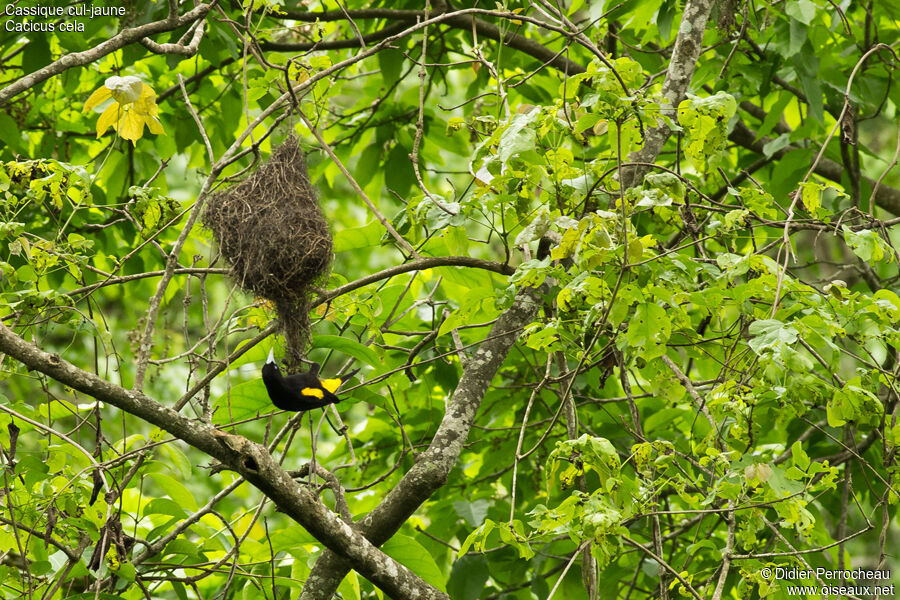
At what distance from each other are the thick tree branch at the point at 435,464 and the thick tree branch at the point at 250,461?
101 millimetres

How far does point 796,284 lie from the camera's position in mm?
2740

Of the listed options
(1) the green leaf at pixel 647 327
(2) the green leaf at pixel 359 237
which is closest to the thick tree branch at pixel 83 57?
(2) the green leaf at pixel 359 237

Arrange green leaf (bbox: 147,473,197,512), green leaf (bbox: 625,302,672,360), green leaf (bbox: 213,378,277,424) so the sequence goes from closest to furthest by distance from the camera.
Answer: green leaf (bbox: 625,302,672,360) < green leaf (bbox: 213,378,277,424) < green leaf (bbox: 147,473,197,512)

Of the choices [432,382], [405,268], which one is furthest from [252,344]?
[432,382]

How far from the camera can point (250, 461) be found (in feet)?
8.73

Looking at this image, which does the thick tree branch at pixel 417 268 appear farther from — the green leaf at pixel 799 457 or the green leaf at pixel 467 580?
the green leaf at pixel 467 580

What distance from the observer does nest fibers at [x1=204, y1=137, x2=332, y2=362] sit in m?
3.13

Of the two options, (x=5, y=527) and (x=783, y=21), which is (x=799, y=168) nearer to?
(x=783, y=21)

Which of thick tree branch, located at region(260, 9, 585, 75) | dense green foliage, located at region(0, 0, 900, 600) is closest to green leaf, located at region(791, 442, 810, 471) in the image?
dense green foliage, located at region(0, 0, 900, 600)

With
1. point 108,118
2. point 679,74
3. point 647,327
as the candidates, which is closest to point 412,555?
point 647,327

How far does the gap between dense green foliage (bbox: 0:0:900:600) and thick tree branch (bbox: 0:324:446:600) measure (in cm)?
14

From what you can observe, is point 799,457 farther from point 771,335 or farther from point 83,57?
point 83,57

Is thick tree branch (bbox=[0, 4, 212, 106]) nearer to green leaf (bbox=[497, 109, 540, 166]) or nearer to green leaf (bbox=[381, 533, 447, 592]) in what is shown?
green leaf (bbox=[497, 109, 540, 166])

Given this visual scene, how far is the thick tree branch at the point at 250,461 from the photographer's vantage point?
251cm
